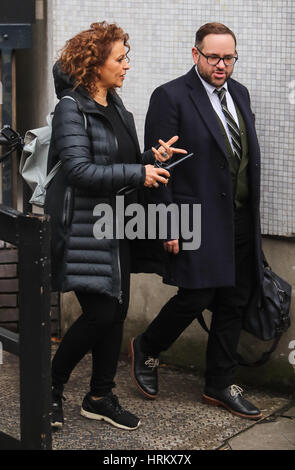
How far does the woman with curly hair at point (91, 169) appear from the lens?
162 inches

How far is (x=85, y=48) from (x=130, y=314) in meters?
1.94

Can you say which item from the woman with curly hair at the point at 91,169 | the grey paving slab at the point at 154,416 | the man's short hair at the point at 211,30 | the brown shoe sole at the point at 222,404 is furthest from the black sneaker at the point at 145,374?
the man's short hair at the point at 211,30

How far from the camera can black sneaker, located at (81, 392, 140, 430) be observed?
4.56 m

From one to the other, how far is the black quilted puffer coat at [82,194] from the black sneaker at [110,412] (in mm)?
662

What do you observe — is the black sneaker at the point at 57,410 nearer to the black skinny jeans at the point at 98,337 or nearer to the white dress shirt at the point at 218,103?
the black skinny jeans at the point at 98,337

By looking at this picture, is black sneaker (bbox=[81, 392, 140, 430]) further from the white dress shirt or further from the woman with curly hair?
the white dress shirt

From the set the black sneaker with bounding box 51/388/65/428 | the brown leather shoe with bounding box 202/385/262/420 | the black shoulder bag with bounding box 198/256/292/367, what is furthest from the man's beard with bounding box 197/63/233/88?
the black sneaker with bounding box 51/388/65/428

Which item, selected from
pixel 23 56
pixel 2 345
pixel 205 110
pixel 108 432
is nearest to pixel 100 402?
pixel 108 432

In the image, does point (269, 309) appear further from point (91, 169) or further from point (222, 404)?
point (91, 169)

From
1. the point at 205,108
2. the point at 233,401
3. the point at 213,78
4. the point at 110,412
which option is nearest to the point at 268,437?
the point at 233,401

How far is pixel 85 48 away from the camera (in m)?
4.18

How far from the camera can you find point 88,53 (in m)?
4.16

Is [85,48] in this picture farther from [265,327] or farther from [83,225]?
[265,327]

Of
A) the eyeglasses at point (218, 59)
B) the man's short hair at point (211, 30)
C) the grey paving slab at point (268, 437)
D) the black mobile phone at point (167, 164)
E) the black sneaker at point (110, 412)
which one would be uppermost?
the man's short hair at point (211, 30)
